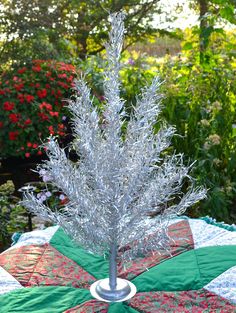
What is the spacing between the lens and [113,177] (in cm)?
Answer: 139

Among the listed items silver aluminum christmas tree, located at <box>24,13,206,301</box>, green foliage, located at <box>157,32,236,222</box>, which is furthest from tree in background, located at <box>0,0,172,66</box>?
silver aluminum christmas tree, located at <box>24,13,206,301</box>

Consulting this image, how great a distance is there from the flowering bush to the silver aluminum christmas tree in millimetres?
2797

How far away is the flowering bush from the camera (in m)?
4.34

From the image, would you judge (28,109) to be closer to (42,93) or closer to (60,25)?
(42,93)

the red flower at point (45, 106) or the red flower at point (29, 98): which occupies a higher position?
the red flower at point (29, 98)

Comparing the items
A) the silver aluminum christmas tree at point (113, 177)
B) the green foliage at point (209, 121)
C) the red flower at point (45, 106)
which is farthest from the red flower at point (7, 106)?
the silver aluminum christmas tree at point (113, 177)

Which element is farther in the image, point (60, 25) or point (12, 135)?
point (60, 25)

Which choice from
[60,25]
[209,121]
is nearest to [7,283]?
[209,121]

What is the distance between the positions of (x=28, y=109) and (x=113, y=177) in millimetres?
3216

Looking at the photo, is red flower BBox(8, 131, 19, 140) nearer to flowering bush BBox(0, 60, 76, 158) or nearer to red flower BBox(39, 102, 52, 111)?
flowering bush BBox(0, 60, 76, 158)

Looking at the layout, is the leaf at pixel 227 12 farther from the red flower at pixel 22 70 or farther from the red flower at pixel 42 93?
the red flower at pixel 22 70

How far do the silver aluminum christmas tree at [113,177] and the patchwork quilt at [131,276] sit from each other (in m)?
0.17

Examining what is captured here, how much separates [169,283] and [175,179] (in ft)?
1.25

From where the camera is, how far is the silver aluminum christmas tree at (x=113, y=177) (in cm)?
141
